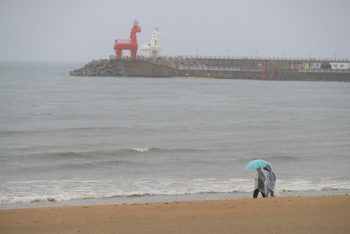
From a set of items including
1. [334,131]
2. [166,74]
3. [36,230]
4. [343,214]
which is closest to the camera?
[36,230]

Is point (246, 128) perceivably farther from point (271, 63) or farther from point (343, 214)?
point (271, 63)

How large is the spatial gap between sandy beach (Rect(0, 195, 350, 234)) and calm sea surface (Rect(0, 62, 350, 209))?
210 centimetres

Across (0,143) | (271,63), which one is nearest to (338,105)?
(0,143)

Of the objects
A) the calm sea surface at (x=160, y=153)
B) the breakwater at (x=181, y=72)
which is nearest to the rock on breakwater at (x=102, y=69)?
the breakwater at (x=181, y=72)

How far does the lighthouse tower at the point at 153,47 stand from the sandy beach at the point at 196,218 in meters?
73.5

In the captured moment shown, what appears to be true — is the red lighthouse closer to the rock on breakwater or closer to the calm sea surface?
the rock on breakwater

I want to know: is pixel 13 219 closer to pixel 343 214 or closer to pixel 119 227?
pixel 119 227

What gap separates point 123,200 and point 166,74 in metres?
67.1

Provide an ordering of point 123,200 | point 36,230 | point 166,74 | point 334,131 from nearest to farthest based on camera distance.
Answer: point 36,230, point 123,200, point 334,131, point 166,74

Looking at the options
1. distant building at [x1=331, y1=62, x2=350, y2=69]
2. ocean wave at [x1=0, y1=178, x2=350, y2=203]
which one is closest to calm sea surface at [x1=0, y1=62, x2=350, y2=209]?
ocean wave at [x1=0, y1=178, x2=350, y2=203]

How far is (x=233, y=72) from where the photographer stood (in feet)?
259

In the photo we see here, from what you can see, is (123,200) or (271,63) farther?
(271,63)

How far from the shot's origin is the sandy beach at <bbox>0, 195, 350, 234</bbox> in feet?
26.1

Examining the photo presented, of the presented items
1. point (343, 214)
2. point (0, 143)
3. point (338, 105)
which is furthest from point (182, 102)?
point (343, 214)
